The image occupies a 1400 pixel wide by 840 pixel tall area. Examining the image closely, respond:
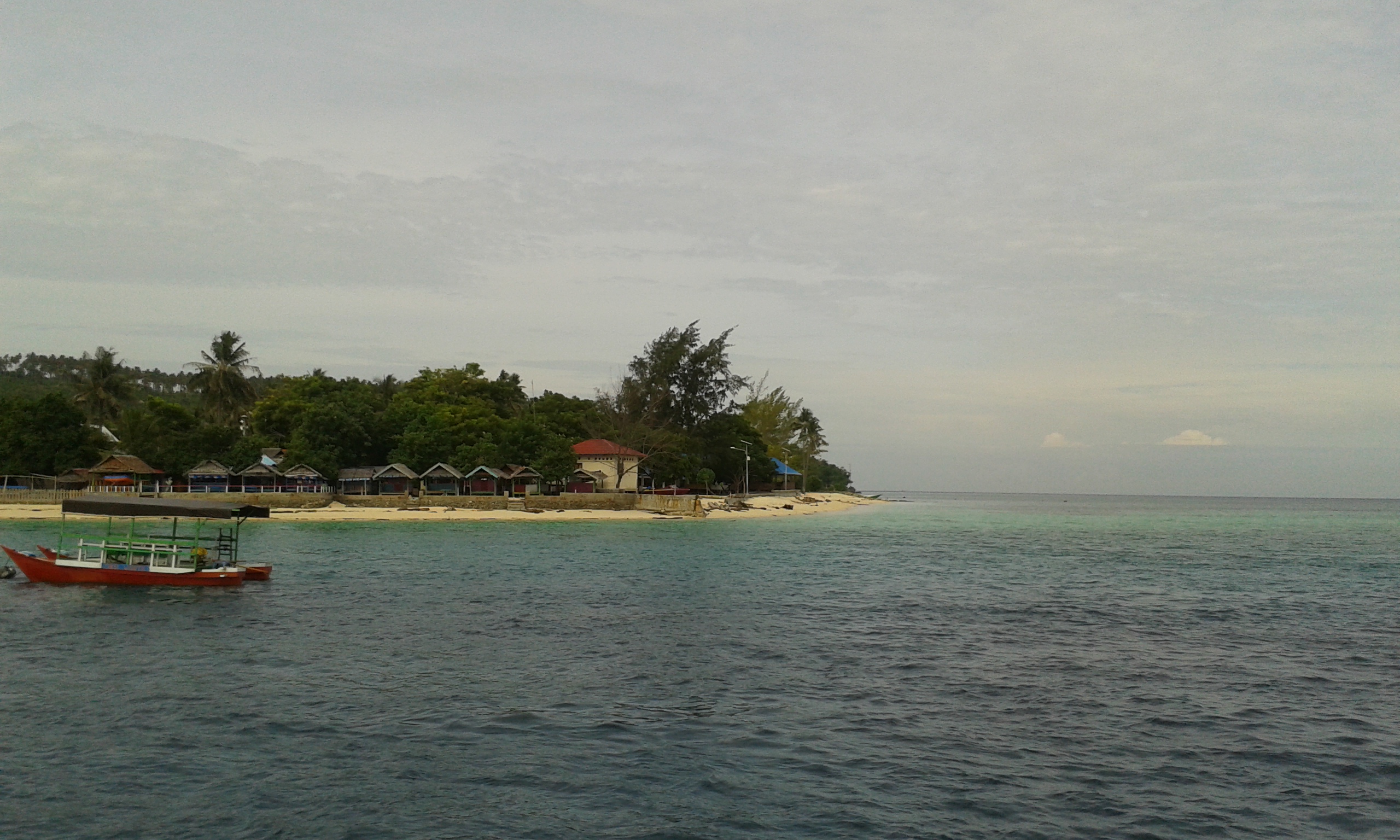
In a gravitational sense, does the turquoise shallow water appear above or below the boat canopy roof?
below

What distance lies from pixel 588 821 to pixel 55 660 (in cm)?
1373

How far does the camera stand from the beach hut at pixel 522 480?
3226 inches

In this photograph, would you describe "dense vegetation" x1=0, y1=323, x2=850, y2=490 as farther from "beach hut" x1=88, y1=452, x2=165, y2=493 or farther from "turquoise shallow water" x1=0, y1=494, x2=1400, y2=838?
"turquoise shallow water" x1=0, y1=494, x2=1400, y2=838

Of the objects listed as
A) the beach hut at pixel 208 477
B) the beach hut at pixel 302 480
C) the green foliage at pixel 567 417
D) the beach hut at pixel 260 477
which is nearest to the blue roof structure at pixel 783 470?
the green foliage at pixel 567 417

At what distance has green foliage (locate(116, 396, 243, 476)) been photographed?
257ft

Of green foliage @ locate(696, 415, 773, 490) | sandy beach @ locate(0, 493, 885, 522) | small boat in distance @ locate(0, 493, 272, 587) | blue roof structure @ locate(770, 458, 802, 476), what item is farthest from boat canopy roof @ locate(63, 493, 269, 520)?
blue roof structure @ locate(770, 458, 802, 476)

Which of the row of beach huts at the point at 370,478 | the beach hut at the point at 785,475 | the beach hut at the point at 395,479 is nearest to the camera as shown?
the row of beach huts at the point at 370,478

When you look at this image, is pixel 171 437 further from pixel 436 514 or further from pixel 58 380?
pixel 58 380

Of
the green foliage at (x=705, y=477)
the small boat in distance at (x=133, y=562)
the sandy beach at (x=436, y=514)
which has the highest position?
the green foliage at (x=705, y=477)

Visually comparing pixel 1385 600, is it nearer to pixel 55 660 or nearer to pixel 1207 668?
pixel 1207 668

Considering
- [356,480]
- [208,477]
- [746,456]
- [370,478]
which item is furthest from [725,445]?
[208,477]

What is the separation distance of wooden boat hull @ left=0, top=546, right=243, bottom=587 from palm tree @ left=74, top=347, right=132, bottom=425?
215 feet

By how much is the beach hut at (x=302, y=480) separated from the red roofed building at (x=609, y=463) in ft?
73.0

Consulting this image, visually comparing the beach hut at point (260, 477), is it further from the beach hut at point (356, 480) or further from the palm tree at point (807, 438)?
the palm tree at point (807, 438)
